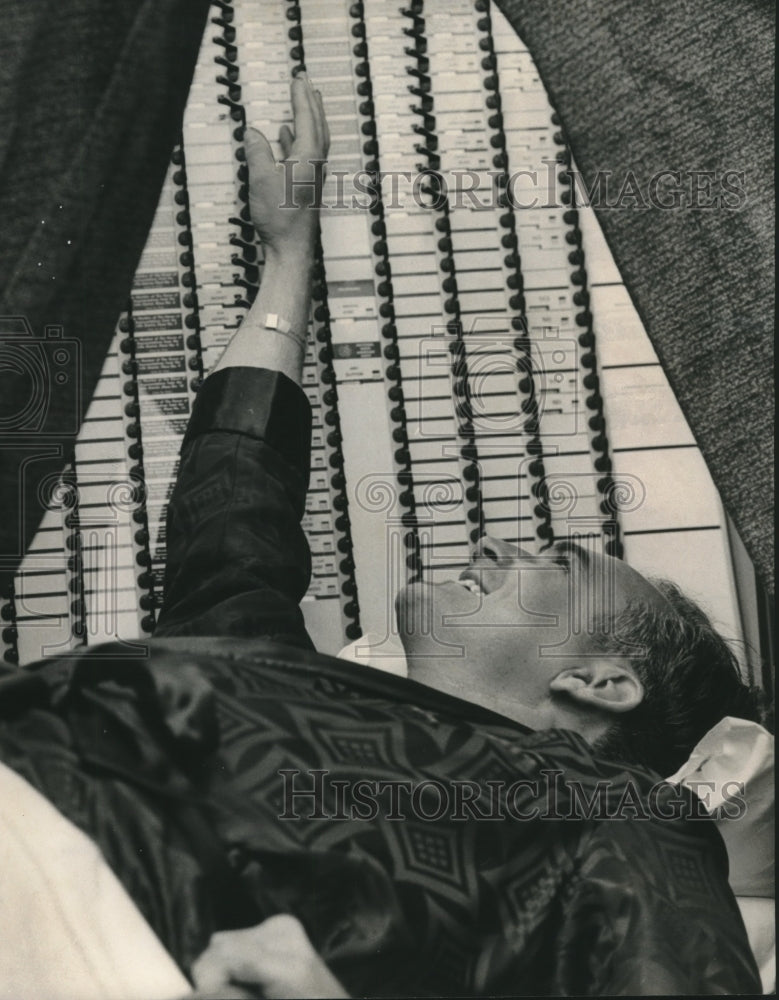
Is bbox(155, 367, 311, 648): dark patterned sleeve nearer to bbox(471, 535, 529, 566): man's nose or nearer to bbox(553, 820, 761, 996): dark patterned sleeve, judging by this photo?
bbox(471, 535, 529, 566): man's nose

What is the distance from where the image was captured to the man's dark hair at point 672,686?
1170 mm

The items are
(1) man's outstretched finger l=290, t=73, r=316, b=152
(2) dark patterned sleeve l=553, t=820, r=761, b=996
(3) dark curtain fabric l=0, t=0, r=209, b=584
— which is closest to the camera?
(2) dark patterned sleeve l=553, t=820, r=761, b=996

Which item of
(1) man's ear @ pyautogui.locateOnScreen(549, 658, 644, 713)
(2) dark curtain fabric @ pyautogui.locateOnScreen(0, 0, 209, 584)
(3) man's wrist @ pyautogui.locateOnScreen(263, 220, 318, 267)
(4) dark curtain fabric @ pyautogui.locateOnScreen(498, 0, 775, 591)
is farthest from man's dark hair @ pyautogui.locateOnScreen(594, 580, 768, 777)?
(2) dark curtain fabric @ pyautogui.locateOnScreen(0, 0, 209, 584)

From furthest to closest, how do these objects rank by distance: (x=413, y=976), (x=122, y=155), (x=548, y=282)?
(x=548, y=282)
(x=122, y=155)
(x=413, y=976)

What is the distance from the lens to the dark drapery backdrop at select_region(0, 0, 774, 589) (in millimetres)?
1070

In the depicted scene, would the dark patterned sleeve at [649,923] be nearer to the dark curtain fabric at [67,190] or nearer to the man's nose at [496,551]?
the man's nose at [496,551]

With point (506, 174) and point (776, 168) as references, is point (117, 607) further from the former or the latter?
point (776, 168)

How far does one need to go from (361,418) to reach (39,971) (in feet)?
2.00

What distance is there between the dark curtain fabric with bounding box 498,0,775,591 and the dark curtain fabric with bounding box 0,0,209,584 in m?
0.36

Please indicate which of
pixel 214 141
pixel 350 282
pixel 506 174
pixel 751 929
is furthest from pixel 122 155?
pixel 751 929

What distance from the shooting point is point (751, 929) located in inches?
42.9

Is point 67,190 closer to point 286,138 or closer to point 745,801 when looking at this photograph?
point 286,138

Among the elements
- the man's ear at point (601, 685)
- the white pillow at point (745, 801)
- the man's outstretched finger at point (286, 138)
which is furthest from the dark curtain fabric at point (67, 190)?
the white pillow at point (745, 801)

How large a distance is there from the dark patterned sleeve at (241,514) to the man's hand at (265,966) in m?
0.27
